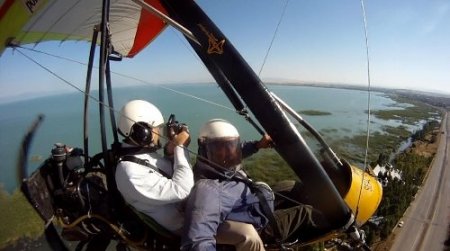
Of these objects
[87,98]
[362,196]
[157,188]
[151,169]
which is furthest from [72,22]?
[362,196]

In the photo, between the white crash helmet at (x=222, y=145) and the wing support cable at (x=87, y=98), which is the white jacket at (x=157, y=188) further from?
the wing support cable at (x=87, y=98)

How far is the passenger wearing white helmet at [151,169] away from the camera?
6.77 feet

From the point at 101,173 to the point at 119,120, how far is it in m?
0.40

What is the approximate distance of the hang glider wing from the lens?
2.74m

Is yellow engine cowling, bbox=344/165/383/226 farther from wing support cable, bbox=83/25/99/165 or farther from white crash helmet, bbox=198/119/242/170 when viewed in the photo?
wing support cable, bbox=83/25/99/165

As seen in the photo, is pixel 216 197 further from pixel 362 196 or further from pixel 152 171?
pixel 362 196

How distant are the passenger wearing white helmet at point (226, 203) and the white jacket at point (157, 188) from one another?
0.32 ft

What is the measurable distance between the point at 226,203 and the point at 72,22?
307 centimetres

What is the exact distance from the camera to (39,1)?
249 cm

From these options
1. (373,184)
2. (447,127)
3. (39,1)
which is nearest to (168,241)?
(373,184)

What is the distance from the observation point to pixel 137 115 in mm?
2293

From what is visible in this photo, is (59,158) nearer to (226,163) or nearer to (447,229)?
(226,163)

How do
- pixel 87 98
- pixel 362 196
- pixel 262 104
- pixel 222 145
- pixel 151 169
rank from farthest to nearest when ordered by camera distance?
pixel 362 196 < pixel 87 98 < pixel 222 145 < pixel 151 169 < pixel 262 104

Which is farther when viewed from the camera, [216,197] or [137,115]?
[137,115]
